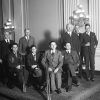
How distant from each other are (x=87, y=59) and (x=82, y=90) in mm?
991

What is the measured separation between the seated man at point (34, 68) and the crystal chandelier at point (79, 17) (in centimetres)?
197

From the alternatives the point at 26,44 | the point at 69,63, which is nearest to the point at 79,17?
the point at 26,44

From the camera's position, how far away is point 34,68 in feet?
14.2

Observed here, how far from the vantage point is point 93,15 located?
5516 millimetres

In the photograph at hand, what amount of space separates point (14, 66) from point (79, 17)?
99.4 inches

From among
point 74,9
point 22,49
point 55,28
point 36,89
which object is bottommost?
point 36,89

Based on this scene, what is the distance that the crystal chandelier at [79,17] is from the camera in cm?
→ 565

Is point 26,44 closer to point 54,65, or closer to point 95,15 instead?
point 54,65

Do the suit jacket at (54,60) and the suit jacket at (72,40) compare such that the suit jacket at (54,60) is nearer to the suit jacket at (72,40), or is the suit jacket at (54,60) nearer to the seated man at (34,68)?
the seated man at (34,68)

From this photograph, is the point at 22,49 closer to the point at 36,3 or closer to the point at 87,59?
the point at 87,59

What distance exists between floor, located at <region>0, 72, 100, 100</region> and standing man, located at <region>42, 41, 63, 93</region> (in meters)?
0.20

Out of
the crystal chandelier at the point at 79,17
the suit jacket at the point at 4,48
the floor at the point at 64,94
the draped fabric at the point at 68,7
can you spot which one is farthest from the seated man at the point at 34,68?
the draped fabric at the point at 68,7

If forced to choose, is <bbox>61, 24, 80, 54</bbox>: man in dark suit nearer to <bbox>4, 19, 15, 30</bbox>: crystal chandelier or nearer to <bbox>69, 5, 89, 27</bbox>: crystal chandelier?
<bbox>69, 5, 89, 27</bbox>: crystal chandelier

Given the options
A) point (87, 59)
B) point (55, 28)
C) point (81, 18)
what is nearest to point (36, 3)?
point (55, 28)
